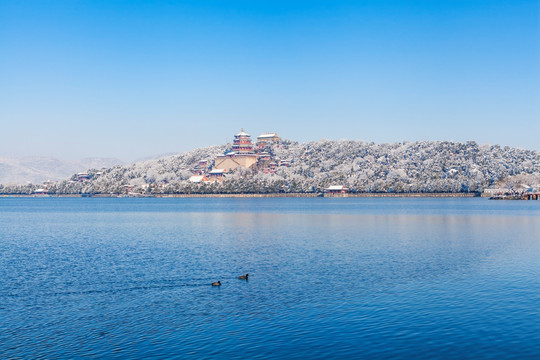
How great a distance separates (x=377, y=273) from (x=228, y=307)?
11117 millimetres

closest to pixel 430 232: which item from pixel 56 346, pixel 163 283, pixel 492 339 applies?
pixel 163 283

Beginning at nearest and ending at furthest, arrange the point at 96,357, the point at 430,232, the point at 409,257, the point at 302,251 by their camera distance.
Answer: the point at 96,357
the point at 409,257
the point at 302,251
the point at 430,232

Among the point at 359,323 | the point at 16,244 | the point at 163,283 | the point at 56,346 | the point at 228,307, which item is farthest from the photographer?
the point at 16,244

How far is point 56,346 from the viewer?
18.4 meters

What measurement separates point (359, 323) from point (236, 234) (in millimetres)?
39116

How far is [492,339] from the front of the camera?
18.8 metres

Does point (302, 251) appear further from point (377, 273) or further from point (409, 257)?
point (377, 273)

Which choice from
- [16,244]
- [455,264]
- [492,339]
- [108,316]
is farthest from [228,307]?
[16,244]

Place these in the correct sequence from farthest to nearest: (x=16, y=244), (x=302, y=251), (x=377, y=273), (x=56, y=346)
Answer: (x=16, y=244) → (x=302, y=251) → (x=377, y=273) → (x=56, y=346)

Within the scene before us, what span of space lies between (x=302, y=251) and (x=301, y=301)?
1792 centimetres

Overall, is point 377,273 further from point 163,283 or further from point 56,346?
point 56,346

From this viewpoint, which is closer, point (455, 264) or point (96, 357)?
point (96, 357)

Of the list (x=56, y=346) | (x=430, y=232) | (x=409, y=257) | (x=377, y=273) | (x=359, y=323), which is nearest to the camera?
(x=56, y=346)

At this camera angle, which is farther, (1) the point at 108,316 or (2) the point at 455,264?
(2) the point at 455,264
